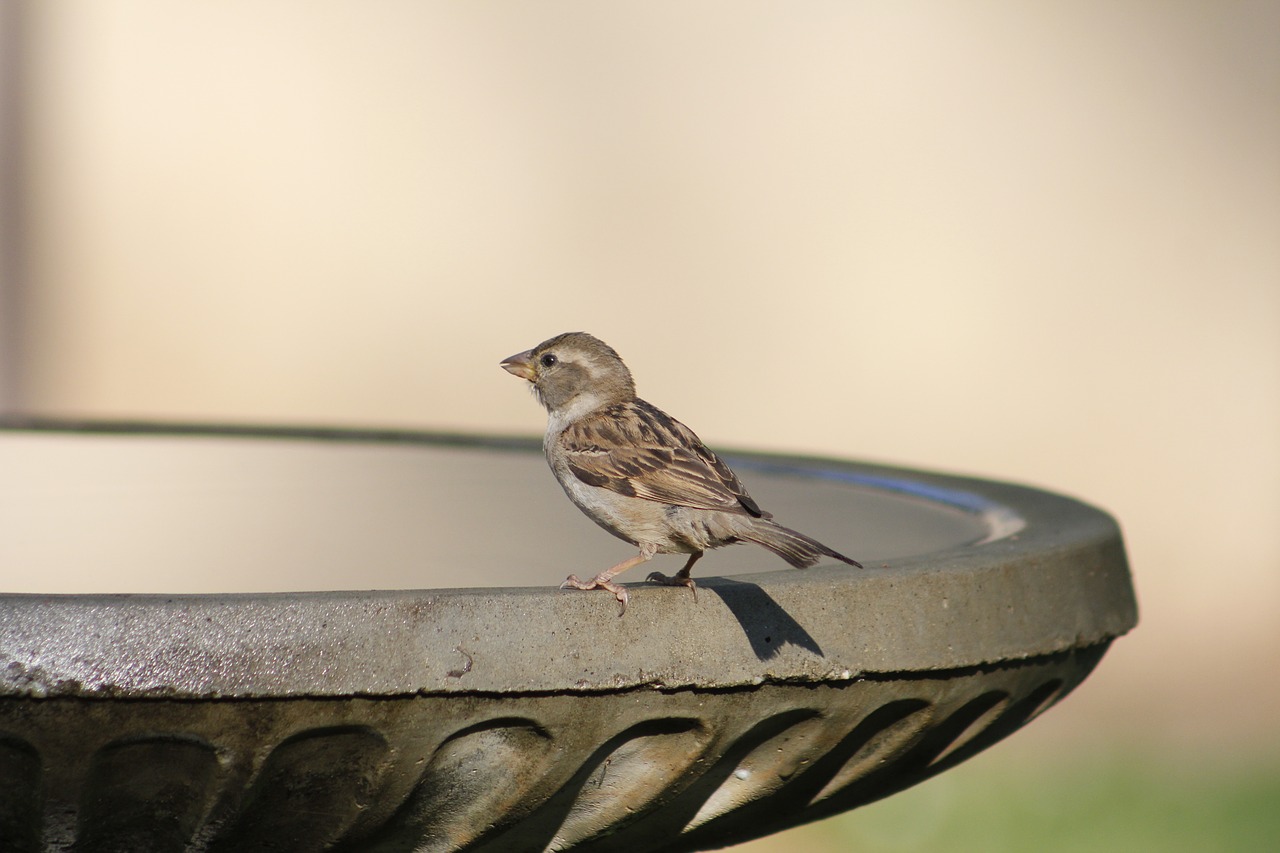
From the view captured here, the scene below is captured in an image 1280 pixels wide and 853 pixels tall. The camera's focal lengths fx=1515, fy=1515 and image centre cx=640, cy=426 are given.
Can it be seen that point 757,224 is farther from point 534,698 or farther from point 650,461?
point 534,698

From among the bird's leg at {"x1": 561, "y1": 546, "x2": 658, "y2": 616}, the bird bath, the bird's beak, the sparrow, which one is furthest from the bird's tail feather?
the bird's beak

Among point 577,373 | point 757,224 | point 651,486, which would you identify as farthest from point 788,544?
point 757,224

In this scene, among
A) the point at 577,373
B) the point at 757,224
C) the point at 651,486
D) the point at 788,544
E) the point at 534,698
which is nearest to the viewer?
the point at 534,698

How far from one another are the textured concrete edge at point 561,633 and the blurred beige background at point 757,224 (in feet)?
20.1

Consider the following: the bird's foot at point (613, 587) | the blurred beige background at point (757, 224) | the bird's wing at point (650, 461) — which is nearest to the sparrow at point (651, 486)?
the bird's wing at point (650, 461)

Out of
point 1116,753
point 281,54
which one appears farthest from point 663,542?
point 281,54

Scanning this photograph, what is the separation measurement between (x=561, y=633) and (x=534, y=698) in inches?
4.0

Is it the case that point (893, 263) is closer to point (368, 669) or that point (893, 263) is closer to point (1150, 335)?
point (1150, 335)

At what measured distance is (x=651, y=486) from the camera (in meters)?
3.21

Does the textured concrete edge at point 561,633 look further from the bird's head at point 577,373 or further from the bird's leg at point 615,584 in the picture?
the bird's head at point 577,373

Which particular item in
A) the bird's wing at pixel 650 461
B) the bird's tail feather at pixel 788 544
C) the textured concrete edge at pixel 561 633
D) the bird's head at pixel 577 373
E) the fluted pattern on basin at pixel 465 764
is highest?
the bird's head at pixel 577 373

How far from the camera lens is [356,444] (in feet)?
15.1

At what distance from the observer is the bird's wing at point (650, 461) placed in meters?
3.12

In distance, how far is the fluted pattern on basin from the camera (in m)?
2.12
